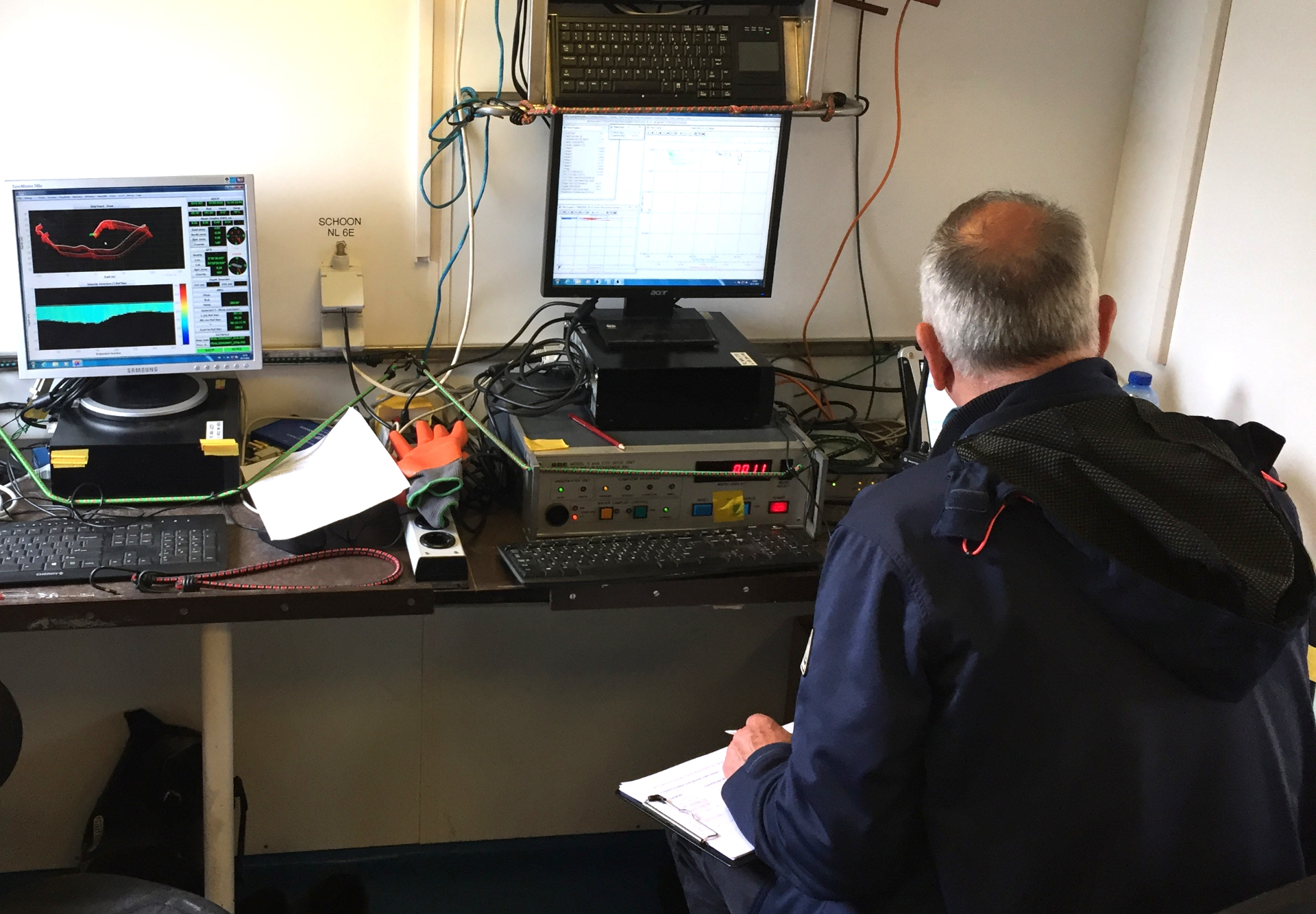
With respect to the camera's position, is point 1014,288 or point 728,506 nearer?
point 1014,288

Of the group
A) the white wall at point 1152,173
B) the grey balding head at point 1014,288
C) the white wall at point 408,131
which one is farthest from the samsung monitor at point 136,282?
the white wall at point 1152,173

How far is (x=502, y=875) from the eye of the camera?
248 centimetres

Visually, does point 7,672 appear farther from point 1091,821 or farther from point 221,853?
point 1091,821

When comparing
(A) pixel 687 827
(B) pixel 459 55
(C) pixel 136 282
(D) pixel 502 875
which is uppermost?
(B) pixel 459 55

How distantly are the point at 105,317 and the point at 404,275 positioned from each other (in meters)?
0.51

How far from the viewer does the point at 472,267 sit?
224cm

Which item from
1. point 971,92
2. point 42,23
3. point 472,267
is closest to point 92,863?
point 472,267

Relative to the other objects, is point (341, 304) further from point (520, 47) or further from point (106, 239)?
point (520, 47)

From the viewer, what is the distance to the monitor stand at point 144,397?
1.94m

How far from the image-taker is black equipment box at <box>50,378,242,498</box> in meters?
1.87

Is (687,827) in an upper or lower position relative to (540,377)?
lower

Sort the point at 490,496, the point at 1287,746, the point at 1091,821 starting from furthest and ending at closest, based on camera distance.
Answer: the point at 490,496, the point at 1287,746, the point at 1091,821

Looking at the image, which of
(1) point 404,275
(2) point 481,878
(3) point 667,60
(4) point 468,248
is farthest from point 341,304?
(2) point 481,878

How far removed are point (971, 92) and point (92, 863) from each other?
2.11 metres
